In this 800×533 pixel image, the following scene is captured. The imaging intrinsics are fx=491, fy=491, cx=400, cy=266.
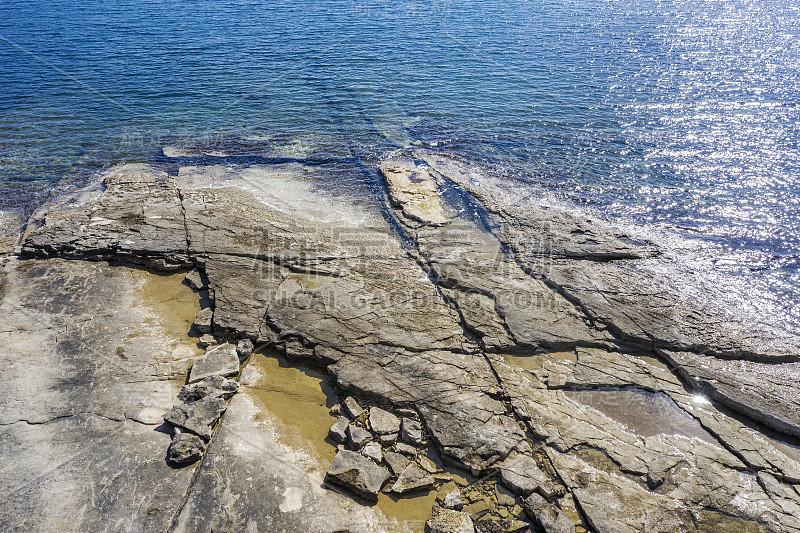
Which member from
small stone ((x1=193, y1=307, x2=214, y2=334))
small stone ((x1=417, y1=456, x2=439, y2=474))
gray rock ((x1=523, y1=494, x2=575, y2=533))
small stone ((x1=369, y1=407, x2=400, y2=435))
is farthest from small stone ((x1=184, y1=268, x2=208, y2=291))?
gray rock ((x1=523, y1=494, x2=575, y2=533))

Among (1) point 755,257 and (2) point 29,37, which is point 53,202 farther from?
(2) point 29,37

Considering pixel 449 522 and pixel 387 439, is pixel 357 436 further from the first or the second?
pixel 449 522

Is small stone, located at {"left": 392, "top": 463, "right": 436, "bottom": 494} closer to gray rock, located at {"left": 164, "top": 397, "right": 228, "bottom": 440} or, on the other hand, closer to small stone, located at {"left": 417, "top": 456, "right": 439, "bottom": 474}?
small stone, located at {"left": 417, "top": 456, "right": 439, "bottom": 474}

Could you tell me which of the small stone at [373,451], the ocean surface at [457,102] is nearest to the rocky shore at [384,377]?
the small stone at [373,451]

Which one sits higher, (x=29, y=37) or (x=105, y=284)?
(x=29, y=37)

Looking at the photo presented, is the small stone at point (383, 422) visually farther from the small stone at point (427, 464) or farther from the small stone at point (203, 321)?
the small stone at point (203, 321)

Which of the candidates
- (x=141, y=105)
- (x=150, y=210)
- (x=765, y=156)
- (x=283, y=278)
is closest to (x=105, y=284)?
(x=150, y=210)

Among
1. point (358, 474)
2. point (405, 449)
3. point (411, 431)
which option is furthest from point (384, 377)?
point (358, 474)
